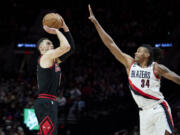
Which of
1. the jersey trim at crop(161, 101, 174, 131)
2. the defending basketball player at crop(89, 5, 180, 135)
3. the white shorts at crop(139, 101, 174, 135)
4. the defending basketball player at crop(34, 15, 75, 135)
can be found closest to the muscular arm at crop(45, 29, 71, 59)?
the defending basketball player at crop(34, 15, 75, 135)

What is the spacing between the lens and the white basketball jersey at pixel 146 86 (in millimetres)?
4809

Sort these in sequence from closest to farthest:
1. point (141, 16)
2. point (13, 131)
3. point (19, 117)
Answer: point (13, 131)
point (19, 117)
point (141, 16)

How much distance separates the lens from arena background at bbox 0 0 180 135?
12.0m

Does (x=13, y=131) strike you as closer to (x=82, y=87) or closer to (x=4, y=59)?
(x=82, y=87)

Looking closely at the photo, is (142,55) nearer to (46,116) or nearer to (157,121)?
(157,121)

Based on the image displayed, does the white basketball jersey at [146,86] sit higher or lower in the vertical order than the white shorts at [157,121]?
higher

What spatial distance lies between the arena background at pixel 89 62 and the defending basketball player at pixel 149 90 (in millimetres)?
4633

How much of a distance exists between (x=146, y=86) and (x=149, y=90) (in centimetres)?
7

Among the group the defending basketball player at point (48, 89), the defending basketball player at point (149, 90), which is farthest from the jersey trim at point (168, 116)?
the defending basketball player at point (48, 89)

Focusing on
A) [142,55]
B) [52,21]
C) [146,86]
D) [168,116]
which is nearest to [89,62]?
[52,21]

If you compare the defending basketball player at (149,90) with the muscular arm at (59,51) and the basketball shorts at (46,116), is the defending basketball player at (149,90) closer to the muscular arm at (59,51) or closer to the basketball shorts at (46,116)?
the muscular arm at (59,51)

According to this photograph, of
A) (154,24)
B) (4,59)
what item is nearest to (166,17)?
(154,24)

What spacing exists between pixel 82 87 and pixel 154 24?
19.1 feet

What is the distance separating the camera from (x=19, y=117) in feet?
38.2
